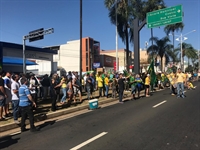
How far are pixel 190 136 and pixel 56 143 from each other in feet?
12.2

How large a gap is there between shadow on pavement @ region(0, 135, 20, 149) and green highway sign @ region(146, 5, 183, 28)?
52.5ft

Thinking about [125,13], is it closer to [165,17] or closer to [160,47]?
[165,17]

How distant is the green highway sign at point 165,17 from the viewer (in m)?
17.8

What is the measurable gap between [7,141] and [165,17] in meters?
16.7

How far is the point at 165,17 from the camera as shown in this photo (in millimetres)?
18188

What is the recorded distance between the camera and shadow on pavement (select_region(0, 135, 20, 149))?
5.48m

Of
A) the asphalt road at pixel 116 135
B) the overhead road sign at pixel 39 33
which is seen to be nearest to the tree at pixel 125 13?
the overhead road sign at pixel 39 33

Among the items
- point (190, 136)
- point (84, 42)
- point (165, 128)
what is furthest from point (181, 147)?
point (84, 42)

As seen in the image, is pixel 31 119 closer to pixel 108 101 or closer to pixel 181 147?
pixel 181 147

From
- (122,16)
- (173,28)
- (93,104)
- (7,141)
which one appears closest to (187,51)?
(173,28)

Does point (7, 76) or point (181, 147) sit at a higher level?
point (7, 76)

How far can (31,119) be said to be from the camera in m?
6.68

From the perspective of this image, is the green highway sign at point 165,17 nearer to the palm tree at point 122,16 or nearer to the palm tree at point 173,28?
the palm tree at point 122,16

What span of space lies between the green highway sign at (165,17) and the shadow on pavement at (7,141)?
16006 mm
